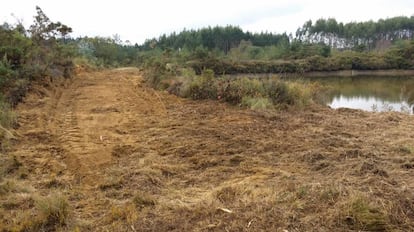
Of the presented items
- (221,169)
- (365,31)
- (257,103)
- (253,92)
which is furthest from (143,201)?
(365,31)

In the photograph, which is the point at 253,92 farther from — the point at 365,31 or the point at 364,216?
the point at 365,31

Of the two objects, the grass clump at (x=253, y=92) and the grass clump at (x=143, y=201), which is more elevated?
the grass clump at (x=253, y=92)

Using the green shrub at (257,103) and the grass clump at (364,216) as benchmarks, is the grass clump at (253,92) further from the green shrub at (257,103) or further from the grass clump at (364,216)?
the grass clump at (364,216)

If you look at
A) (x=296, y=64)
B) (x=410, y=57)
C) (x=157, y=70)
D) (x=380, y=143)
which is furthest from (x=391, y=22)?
(x=380, y=143)

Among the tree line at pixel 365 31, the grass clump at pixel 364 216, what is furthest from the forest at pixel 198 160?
the tree line at pixel 365 31

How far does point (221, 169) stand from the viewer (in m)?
3.76

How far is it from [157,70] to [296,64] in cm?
1923

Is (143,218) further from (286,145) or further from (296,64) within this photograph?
(296,64)

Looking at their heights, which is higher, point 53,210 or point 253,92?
point 253,92

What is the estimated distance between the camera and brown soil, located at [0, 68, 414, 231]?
2588 millimetres

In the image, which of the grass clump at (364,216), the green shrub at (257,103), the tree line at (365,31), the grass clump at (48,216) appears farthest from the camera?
the tree line at (365,31)

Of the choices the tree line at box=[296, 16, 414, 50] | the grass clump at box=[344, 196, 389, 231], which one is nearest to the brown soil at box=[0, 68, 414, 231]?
the grass clump at box=[344, 196, 389, 231]

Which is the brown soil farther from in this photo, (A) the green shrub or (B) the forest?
(A) the green shrub

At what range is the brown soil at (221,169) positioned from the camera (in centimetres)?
259
